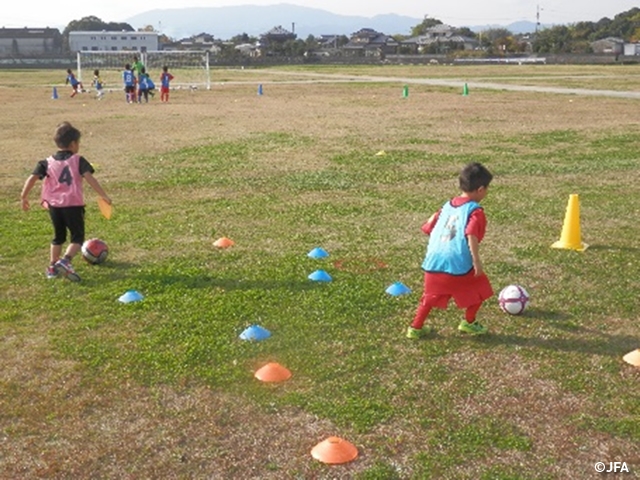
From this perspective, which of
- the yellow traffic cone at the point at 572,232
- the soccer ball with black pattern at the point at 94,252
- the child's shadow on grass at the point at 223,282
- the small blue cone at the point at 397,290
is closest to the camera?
the small blue cone at the point at 397,290

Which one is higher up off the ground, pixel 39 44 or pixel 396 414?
pixel 39 44

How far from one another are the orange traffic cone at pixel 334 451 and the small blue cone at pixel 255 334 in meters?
1.71

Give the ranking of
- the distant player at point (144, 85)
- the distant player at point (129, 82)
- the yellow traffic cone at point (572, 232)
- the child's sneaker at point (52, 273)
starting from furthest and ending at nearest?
the distant player at point (144, 85) → the distant player at point (129, 82) → the yellow traffic cone at point (572, 232) → the child's sneaker at point (52, 273)

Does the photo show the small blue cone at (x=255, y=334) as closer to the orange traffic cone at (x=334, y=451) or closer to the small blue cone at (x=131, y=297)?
the small blue cone at (x=131, y=297)

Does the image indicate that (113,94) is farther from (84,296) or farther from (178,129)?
(84,296)

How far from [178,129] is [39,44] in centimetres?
13427

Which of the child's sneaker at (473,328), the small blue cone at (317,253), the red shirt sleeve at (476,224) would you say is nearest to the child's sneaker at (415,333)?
the child's sneaker at (473,328)

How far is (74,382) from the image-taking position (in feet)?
17.2

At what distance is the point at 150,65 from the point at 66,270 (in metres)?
49.9

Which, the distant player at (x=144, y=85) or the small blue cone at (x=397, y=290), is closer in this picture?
the small blue cone at (x=397, y=290)

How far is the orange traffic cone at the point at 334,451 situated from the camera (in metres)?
4.22

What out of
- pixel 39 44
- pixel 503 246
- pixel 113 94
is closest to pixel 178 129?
pixel 503 246

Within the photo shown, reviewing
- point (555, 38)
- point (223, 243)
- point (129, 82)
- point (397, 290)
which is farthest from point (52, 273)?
point (555, 38)

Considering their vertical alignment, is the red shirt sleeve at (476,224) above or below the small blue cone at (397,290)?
above
